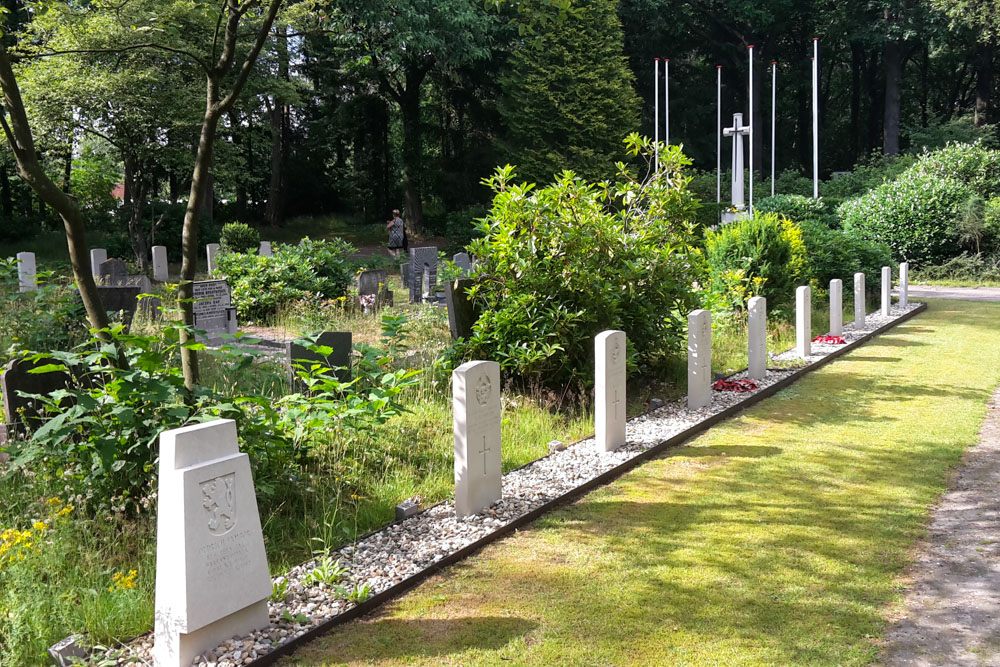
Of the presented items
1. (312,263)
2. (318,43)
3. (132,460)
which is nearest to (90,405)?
Result: (132,460)

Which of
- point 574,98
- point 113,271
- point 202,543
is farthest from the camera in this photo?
point 574,98

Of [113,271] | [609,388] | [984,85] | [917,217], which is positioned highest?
[984,85]

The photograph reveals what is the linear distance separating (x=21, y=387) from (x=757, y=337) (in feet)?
26.3

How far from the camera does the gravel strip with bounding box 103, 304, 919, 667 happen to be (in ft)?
12.7

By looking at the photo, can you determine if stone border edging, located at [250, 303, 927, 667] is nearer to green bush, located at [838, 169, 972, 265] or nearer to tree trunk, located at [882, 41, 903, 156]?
green bush, located at [838, 169, 972, 265]

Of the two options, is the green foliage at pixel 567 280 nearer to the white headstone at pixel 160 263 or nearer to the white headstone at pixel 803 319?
the white headstone at pixel 803 319

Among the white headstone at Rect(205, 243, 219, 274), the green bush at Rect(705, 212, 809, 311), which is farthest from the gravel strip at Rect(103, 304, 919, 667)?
the white headstone at Rect(205, 243, 219, 274)

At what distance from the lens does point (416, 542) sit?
515 centimetres

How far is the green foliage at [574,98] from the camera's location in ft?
113

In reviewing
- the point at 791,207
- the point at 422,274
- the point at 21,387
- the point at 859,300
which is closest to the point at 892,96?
the point at 791,207

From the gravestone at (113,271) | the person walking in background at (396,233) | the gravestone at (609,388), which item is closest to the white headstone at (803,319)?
the gravestone at (609,388)

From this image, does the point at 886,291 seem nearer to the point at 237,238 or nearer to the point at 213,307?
the point at 213,307

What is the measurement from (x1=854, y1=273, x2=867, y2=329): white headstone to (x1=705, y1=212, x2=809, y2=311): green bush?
1.04 metres

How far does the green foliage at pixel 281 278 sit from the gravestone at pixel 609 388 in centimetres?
791
